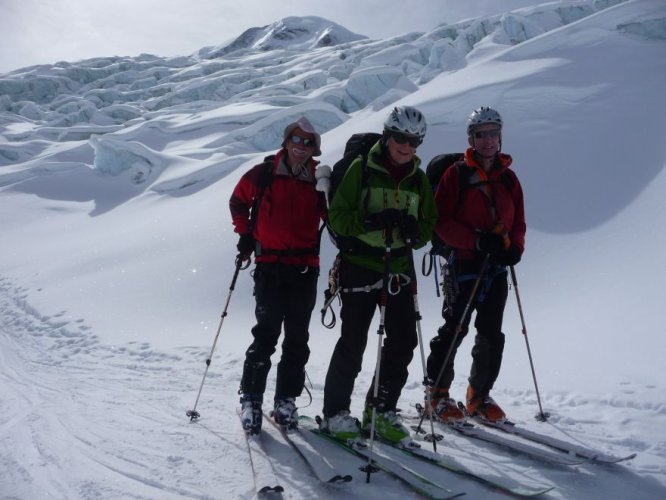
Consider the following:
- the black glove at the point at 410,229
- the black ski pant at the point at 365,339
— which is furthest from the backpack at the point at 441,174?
the black ski pant at the point at 365,339

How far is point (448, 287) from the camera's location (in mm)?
4152

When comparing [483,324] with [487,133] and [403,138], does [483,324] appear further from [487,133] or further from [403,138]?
[403,138]

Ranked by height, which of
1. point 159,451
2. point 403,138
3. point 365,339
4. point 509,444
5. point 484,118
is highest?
point 484,118

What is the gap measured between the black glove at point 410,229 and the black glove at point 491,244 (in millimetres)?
640

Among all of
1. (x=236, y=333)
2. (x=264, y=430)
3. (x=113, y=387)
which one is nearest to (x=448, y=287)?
(x=264, y=430)

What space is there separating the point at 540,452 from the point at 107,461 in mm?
3079

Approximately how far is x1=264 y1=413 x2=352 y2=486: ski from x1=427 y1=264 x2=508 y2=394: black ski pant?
1223mm

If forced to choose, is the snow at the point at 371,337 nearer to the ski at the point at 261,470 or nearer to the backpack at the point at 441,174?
the ski at the point at 261,470

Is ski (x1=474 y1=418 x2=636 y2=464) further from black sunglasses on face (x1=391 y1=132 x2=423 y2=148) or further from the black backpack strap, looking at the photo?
the black backpack strap

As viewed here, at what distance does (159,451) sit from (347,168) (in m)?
2.54

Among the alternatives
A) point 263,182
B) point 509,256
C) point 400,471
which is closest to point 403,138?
point 263,182

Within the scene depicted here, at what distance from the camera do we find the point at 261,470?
10.9ft

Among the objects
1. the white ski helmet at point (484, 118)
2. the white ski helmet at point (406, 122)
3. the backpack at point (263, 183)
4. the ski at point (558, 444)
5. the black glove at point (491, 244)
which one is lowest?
the ski at point (558, 444)

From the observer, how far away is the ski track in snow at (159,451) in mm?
3076
